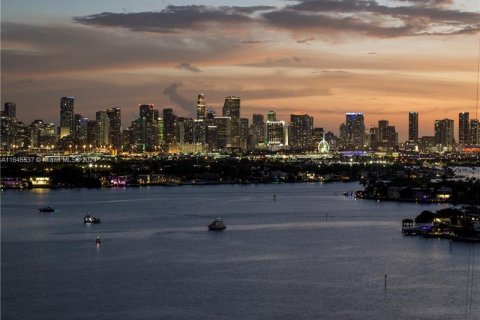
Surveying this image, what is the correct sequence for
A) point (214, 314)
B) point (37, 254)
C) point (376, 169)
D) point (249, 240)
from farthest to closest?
point (376, 169) < point (249, 240) < point (37, 254) < point (214, 314)

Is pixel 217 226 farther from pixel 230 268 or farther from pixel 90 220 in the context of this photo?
pixel 230 268

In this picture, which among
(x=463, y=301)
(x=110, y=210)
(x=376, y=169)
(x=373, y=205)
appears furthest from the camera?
(x=376, y=169)

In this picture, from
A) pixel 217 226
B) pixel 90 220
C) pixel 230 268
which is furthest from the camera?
pixel 90 220

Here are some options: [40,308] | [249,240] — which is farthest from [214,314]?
[249,240]

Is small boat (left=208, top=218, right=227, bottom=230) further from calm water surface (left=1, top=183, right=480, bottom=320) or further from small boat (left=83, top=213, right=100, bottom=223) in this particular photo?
small boat (left=83, top=213, right=100, bottom=223)

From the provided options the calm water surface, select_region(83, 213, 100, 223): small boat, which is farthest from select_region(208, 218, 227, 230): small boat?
select_region(83, 213, 100, 223): small boat

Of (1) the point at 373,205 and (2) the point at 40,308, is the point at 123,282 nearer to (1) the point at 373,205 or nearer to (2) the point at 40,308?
(2) the point at 40,308

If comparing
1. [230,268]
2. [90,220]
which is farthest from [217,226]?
[230,268]

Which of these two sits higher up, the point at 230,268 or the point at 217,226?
the point at 217,226
